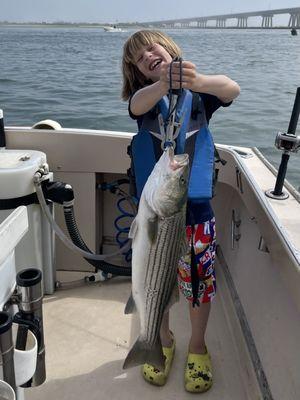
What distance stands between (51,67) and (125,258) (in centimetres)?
1551

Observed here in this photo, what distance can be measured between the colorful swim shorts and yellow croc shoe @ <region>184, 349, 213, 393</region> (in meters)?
0.35

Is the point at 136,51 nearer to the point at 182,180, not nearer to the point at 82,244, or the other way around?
the point at 182,180

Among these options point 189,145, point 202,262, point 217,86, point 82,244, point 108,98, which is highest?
point 217,86

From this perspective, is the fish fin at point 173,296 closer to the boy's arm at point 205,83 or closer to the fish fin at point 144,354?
the fish fin at point 144,354

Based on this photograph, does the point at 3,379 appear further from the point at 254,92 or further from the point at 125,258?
the point at 254,92

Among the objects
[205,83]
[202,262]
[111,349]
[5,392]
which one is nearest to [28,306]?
[5,392]

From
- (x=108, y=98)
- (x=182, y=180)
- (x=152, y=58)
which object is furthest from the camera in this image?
(x=108, y=98)

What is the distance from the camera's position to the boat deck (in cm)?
240

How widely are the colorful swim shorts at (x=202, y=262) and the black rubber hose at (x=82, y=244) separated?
41.1 inches

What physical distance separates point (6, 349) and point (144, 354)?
0.83 metres

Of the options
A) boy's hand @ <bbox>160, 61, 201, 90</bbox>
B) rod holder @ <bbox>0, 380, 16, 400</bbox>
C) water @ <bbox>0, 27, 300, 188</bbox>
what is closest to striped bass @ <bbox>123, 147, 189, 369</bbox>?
boy's hand @ <bbox>160, 61, 201, 90</bbox>

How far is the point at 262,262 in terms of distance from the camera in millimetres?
2545

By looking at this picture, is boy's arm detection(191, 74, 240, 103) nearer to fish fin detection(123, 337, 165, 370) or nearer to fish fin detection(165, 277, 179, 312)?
fish fin detection(165, 277, 179, 312)

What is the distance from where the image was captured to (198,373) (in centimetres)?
239
